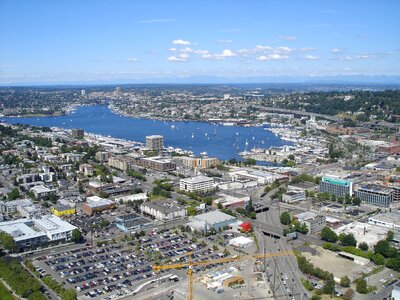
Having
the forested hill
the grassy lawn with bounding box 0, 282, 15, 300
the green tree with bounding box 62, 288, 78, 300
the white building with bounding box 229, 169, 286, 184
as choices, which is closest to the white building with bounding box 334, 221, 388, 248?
the white building with bounding box 229, 169, 286, 184

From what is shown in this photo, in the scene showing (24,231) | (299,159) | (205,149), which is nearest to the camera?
(24,231)

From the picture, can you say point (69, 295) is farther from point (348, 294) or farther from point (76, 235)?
point (348, 294)

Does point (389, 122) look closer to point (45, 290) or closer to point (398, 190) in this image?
point (398, 190)

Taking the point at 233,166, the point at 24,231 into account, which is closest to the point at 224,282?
the point at 24,231

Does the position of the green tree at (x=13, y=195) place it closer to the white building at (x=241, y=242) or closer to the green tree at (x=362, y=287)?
the white building at (x=241, y=242)

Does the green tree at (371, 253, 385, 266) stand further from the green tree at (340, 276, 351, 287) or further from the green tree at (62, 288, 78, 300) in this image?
the green tree at (62, 288, 78, 300)

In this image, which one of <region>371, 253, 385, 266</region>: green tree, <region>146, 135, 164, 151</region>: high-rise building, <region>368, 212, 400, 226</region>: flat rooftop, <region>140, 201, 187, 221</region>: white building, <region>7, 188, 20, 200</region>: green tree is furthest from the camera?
<region>146, 135, 164, 151</region>: high-rise building
